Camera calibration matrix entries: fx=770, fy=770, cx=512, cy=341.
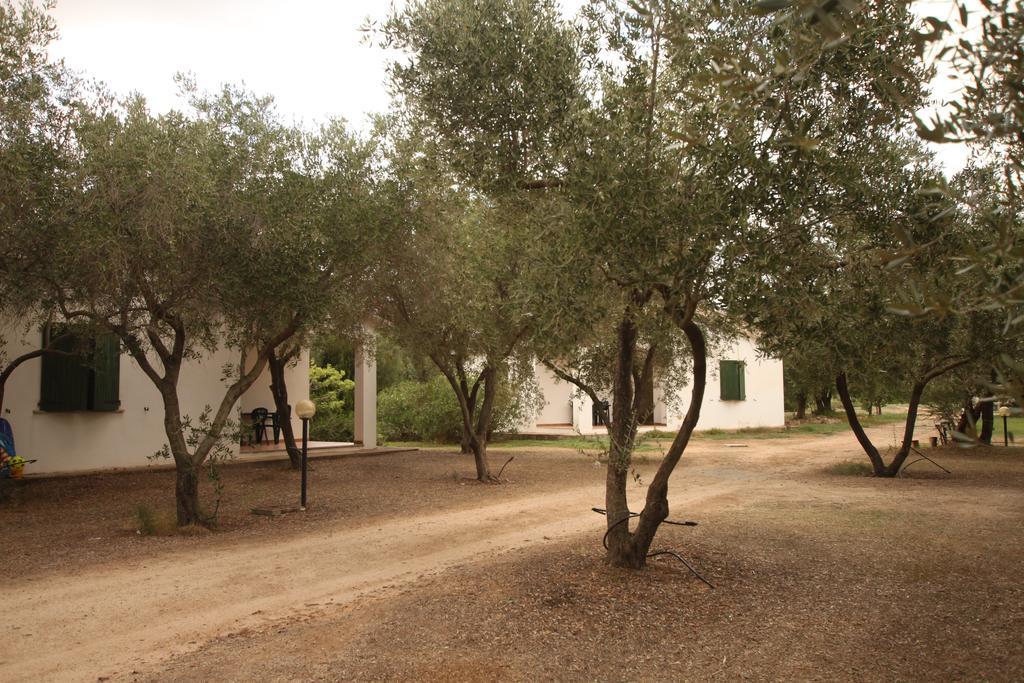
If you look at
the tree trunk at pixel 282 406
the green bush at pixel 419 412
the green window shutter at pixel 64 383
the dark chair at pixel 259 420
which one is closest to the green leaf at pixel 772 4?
the green window shutter at pixel 64 383

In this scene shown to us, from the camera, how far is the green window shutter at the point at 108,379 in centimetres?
1345

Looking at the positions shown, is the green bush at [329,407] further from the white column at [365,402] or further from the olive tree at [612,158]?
the olive tree at [612,158]

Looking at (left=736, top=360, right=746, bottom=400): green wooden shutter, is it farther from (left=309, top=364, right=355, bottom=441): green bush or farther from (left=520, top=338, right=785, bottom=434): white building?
(left=309, top=364, right=355, bottom=441): green bush

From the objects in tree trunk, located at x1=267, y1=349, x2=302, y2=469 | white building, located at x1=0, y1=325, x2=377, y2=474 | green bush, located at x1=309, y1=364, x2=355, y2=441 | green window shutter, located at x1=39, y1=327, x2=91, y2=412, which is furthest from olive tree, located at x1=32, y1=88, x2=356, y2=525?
green bush, located at x1=309, y1=364, x2=355, y2=441

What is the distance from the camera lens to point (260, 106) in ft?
34.9

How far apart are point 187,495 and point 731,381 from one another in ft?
68.2

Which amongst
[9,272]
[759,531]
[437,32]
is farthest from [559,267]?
[9,272]

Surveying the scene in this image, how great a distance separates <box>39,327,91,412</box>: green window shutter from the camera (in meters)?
12.8

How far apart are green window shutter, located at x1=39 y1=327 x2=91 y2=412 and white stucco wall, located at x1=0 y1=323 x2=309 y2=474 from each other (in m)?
0.12

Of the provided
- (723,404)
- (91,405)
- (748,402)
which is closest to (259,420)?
(91,405)

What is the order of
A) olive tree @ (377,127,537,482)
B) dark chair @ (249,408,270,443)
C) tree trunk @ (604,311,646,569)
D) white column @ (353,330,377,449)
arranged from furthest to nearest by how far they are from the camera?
white column @ (353,330,377,449) → dark chair @ (249,408,270,443) → olive tree @ (377,127,537,482) → tree trunk @ (604,311,646,569)

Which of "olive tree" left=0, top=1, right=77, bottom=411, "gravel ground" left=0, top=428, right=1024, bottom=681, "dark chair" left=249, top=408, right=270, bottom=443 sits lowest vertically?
"gravel ground" left=0, top=428, right=1024, bottom=681

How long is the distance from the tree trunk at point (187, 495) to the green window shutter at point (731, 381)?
65.2 feet

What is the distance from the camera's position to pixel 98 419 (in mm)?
13758
